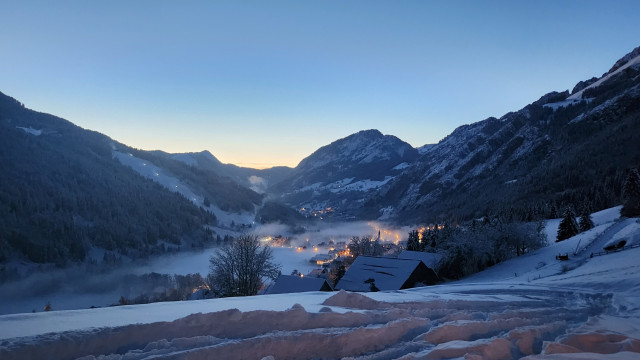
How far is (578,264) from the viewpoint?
99.1 feet

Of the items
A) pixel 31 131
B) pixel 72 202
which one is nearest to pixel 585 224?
pixel 72 202

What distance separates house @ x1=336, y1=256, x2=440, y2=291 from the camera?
3722 cm

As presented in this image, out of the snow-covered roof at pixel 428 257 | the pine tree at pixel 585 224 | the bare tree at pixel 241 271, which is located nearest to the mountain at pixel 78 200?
the bare tree at pixel 241 271

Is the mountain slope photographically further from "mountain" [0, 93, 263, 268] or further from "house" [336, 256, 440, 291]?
"house" [336, 256, 440, 291]

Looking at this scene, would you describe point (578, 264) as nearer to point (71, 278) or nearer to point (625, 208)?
point (625, 208)

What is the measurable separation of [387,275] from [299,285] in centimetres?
957

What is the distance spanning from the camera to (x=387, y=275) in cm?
3831

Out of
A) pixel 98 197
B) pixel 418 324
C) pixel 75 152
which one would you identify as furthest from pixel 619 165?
pixel 75 152

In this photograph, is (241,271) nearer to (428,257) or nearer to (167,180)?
(428,257)

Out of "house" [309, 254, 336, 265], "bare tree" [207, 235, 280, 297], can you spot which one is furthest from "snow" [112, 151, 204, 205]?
"bare tree" [207, 235, 280, 297]

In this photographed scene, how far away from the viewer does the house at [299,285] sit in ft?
120

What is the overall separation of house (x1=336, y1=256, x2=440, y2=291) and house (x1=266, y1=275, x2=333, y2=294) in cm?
291

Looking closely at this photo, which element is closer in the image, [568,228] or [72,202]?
[568,228]

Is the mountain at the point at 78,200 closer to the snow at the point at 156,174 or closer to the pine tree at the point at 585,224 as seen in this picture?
the snow at the point at 156,174
